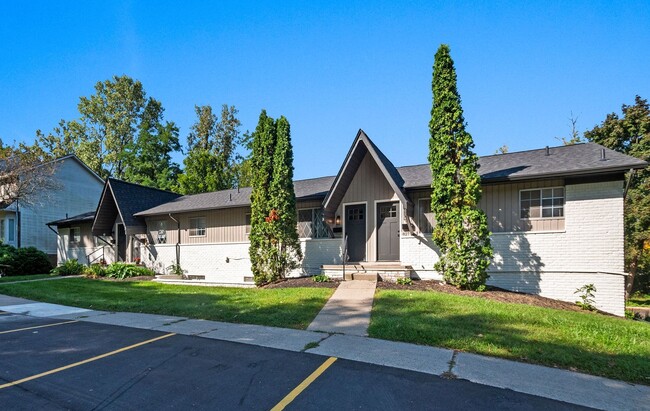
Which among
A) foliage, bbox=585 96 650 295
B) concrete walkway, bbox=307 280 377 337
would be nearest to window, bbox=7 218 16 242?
concrete walkway, bbox=307 280 377 337

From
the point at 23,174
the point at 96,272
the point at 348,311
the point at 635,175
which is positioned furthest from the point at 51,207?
the point at 635,175

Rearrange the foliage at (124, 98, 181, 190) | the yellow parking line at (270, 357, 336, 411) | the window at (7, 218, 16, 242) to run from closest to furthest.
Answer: the yellow parking line at (270, 357, 336, 411)
the window at (7, 218, 16, 242)
the foliage at (124, 98, 181, 190)

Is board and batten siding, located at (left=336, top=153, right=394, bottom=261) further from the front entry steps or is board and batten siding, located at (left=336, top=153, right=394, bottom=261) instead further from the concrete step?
the concrete step

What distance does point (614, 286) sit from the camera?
981 centimetres

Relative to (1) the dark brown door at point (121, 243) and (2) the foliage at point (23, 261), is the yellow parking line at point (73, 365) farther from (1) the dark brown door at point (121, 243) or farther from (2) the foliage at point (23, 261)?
(2) the foliage at point (23, 261)

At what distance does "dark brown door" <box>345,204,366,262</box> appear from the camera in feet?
44.1

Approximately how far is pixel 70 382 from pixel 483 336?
19.5 ft

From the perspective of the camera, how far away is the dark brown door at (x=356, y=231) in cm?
1343

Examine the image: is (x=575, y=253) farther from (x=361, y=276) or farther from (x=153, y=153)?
(x=153, y=153)

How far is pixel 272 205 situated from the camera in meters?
12.8

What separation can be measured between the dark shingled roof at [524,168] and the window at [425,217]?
28.9 inches

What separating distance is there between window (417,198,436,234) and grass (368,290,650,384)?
391 cm

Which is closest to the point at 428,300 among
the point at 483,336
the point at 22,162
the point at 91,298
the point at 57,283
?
the point at 483,336

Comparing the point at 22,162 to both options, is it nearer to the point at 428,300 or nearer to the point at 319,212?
the point at 319,212
